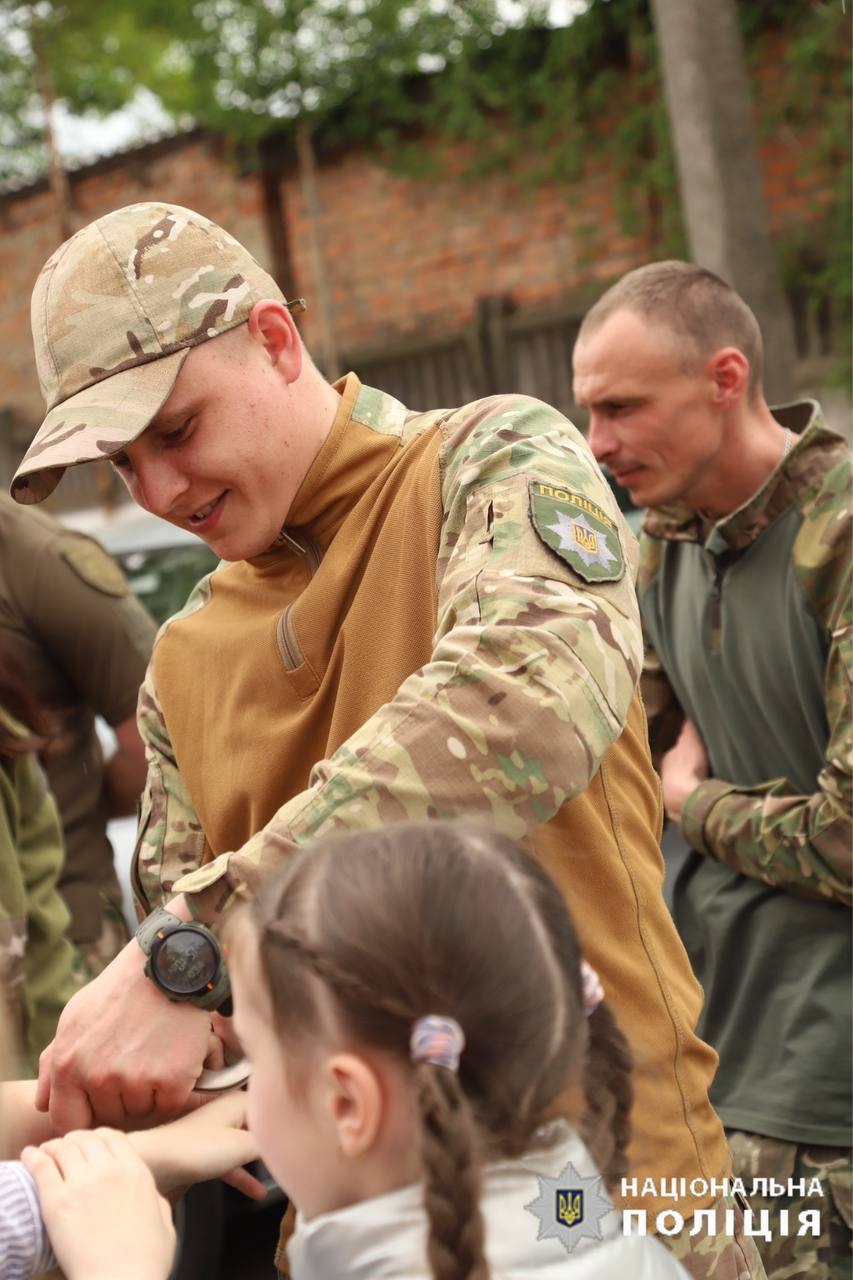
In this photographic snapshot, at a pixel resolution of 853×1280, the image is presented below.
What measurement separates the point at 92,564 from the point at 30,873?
2.37 ft

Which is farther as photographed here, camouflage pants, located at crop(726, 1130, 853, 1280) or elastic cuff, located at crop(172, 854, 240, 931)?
camouflage pants, located at crop(726, 1130, 853, 1280)

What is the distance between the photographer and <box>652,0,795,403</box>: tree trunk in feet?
25.7

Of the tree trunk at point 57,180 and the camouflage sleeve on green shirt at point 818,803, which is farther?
the tree trunk at point 57,180

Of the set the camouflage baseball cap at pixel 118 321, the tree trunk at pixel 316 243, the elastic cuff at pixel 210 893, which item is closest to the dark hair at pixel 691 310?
the camouflage baseball cap at pixel 118 321

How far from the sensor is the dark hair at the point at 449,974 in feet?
4.03

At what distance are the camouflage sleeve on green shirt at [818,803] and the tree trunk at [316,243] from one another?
30.6 feet

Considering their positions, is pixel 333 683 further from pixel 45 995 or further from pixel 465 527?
pixel 45 995

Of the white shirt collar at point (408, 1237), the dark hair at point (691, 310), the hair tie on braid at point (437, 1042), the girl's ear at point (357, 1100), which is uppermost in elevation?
the dark hair at point (691, 310)

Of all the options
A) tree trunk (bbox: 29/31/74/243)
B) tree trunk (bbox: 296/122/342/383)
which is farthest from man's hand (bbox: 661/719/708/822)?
tree trunk (bbox: 29/31/74/243)

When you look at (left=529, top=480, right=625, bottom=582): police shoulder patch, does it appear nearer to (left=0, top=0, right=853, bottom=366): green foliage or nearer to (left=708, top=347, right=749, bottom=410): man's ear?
(left=708, top=347, right=749, bottom=410): man's ear

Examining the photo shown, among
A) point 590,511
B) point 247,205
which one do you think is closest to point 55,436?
point 590,511

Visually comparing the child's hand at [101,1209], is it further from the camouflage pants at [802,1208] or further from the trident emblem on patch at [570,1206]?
the camouflage pants at [802,1208]

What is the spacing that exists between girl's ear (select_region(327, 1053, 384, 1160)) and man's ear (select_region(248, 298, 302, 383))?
101 cm

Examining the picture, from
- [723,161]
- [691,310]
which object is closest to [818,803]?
[691,310]
